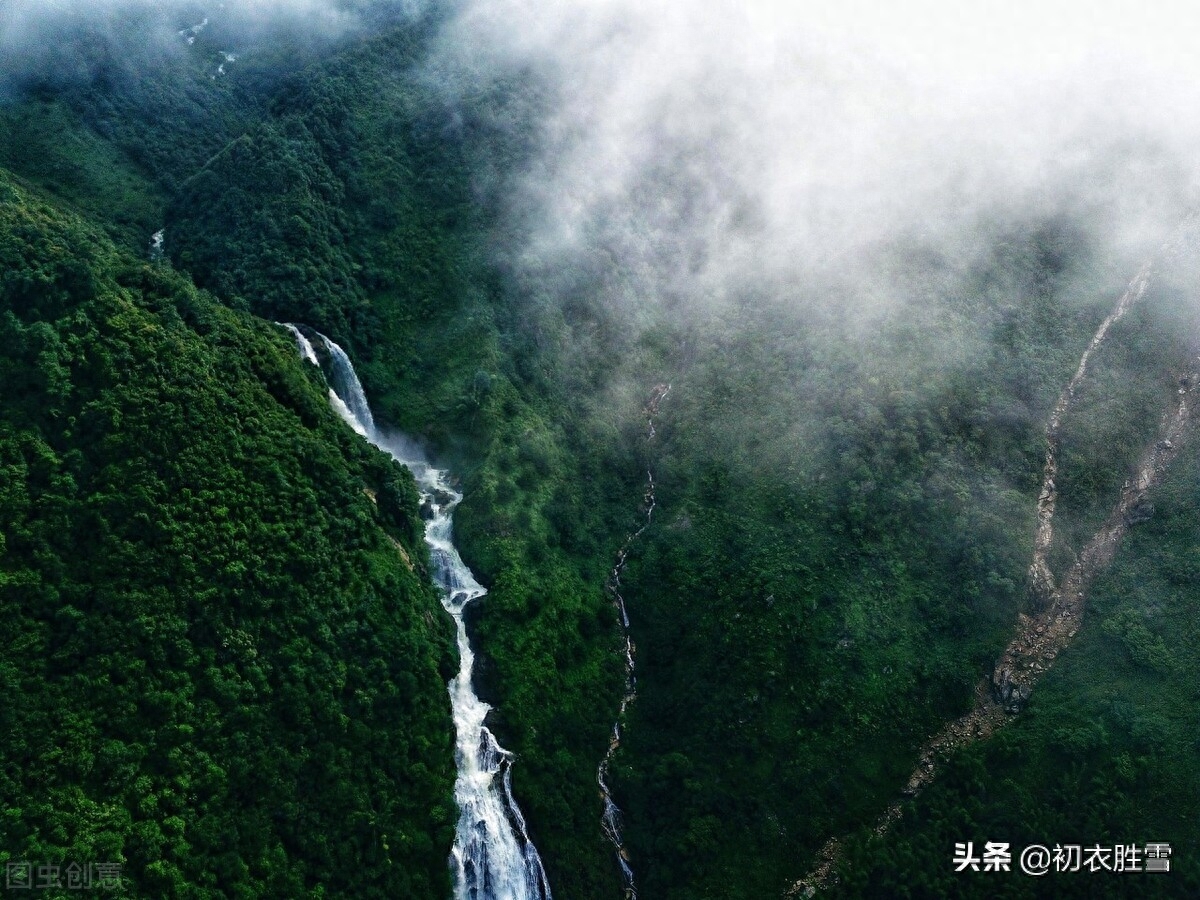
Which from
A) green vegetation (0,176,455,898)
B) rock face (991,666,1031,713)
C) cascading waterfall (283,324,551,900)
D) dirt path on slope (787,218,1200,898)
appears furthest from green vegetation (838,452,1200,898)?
green vegetation (0,176,455,898)

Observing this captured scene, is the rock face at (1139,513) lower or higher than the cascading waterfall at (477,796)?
higher

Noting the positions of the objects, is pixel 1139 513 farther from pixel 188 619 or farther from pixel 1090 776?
pixel 188 619

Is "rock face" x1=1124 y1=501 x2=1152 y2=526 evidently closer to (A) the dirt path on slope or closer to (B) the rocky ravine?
(A) the dirt path on slope

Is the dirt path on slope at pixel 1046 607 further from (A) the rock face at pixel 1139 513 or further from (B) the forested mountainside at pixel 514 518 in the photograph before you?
(B) the forested mountainside at pixel 514 518

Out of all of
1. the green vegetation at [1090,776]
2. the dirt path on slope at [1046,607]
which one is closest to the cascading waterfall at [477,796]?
the dirt path on slope at [1046,607]

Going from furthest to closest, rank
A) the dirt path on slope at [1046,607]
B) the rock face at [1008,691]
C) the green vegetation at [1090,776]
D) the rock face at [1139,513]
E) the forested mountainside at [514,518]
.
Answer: the rock face at [1139,513], the rock face at [1008,691], the dirt path on slope at [1046,607], the green vegetation at [1090,776], the forested mountainside at [514,518]

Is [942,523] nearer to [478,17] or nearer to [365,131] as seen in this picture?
[365,131]

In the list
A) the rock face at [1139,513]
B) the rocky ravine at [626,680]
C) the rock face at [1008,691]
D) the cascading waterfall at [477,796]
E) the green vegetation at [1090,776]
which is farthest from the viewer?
the rock face at [1139,513]

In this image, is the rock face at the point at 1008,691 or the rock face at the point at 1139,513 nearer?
the rock face at the point at 1008,691
